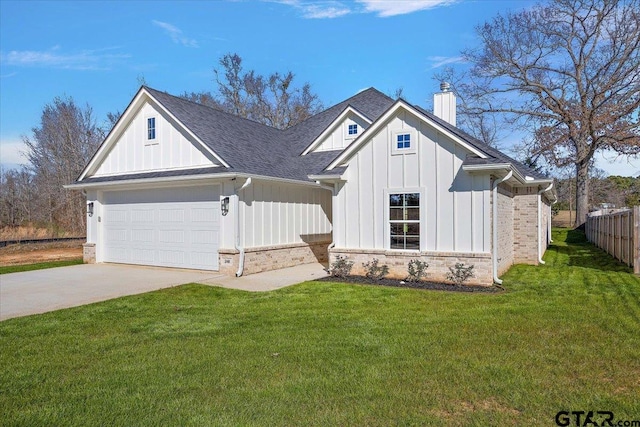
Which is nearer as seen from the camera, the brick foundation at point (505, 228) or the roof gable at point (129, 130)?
the brick foundation at point (505, 228)

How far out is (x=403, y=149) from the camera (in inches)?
444

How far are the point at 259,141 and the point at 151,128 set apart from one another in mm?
3841

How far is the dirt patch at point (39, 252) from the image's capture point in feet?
57.7

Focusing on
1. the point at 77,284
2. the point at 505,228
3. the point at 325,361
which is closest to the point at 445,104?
the point at 505,228

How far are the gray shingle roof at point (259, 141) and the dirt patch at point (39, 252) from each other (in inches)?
179

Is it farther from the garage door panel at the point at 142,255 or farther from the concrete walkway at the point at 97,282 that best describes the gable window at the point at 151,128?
the concrete walkway at the point at 97,282

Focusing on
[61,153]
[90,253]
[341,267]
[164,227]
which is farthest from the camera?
[61,153]

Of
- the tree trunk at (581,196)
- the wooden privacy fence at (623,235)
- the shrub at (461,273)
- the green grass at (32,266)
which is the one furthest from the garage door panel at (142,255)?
the tree trunk at (581,196)

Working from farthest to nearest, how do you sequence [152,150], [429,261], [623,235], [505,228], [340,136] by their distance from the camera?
1. [340,136]
2. [152,150]
3. [623,235]
4. [505,228]
5. [429,261]

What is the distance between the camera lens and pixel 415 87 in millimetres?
33750

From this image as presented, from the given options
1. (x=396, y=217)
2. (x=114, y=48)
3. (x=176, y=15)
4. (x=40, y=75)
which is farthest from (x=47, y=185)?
(x=396, y=217)

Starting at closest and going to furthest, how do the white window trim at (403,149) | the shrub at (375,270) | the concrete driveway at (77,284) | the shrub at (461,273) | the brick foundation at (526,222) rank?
the concrete driveway at (77,284)
the shrub at (461,273)
the white window trim at (403,149)
the shrub at (375,270)
the brick foundation at (526,222)

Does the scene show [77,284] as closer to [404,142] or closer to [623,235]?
[404,142]

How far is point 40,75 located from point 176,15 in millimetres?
10893
